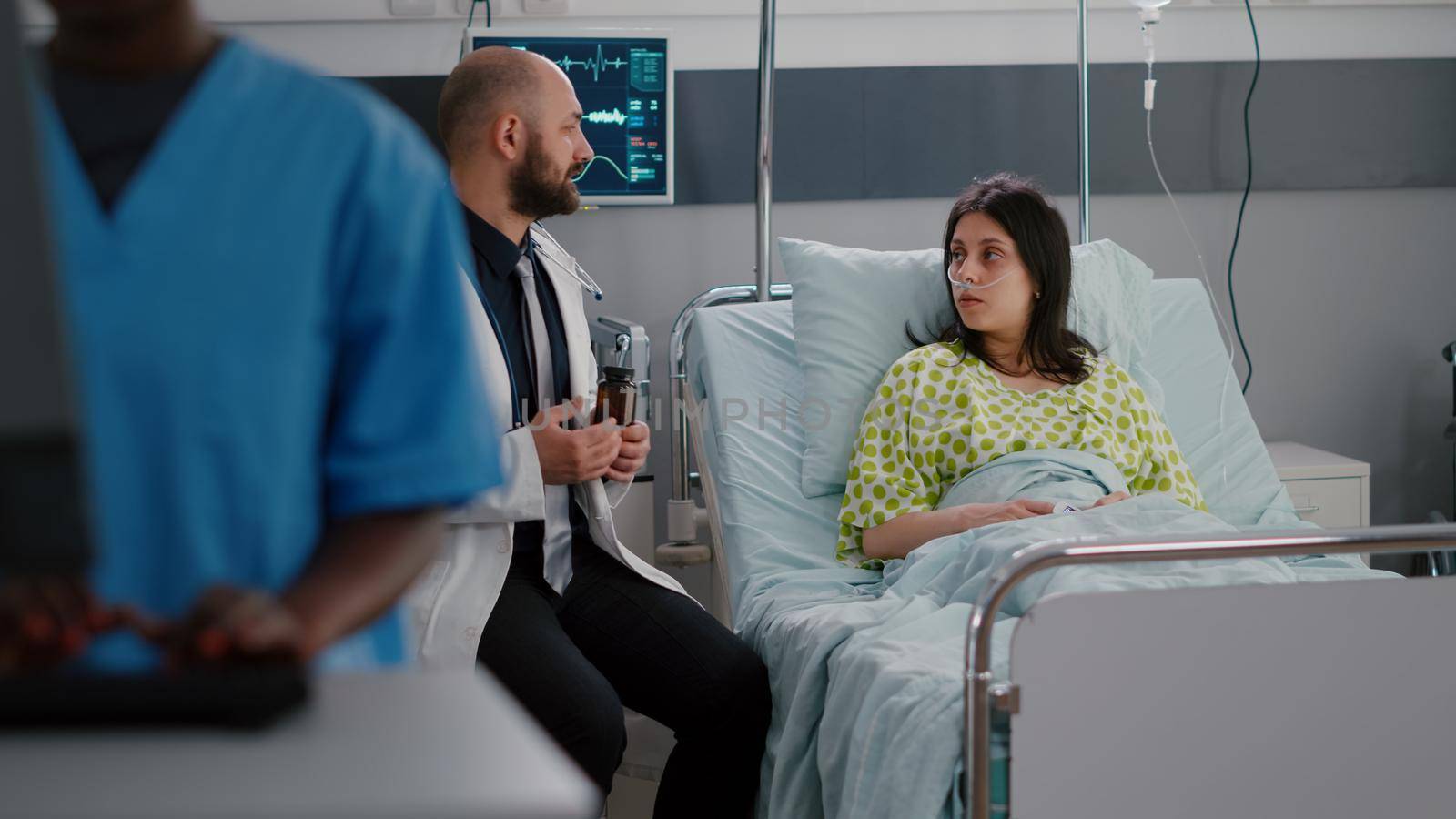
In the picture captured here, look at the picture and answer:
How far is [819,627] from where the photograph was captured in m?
2.01

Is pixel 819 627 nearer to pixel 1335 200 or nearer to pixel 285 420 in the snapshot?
pixel 285 420

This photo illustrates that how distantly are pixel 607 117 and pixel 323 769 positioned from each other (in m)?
2.67

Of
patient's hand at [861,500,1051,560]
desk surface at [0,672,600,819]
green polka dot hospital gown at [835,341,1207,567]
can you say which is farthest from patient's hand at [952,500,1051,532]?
desk surface at [0,672,600,819]

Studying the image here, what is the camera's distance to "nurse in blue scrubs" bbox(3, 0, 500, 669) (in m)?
0.84

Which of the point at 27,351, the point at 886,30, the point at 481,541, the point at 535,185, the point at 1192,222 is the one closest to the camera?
the point at 27,351

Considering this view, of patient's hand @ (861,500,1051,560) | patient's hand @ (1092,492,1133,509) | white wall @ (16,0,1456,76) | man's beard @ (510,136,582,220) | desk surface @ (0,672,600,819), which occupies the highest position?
white wall @ (16,0,1456,76)

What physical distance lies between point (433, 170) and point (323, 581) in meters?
0.30

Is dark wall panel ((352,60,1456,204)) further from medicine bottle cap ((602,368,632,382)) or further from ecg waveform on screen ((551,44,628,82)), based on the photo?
medicine bottle cap ((602,368,632,382))

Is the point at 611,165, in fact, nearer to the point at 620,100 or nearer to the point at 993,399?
the point at 620,100

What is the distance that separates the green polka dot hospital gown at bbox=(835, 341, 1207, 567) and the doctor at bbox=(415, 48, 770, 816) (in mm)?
378

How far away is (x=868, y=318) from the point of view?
269 centimetres

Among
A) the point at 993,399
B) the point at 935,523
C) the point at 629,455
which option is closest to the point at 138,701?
the point at 629,455

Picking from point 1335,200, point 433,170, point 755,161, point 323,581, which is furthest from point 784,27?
point 323,581

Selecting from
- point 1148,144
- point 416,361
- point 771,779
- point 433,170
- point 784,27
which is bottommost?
point 771,779
